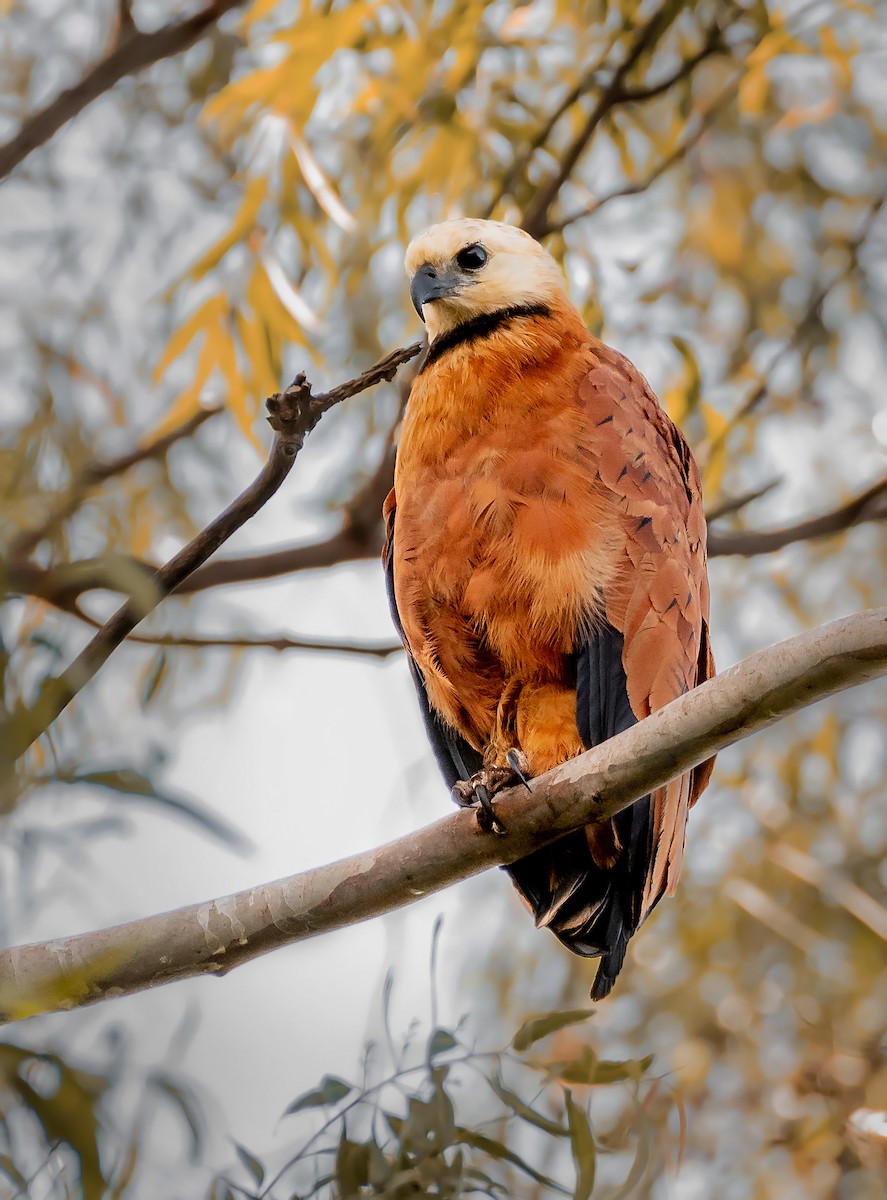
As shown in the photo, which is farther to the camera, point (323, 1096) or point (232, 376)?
point (232, 376)

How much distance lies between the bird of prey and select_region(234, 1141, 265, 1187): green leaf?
1.68 ft

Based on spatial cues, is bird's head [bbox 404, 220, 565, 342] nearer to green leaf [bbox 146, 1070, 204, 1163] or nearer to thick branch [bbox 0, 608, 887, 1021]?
thick branch [bbox 0, 608, 887, 1021]

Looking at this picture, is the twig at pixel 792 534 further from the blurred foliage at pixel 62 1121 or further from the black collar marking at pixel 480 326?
the blurred foliage at pixel 62 1121

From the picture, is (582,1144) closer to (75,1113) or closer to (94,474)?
(75,1113)

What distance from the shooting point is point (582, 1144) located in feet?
5.64

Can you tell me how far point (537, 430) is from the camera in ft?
6.66

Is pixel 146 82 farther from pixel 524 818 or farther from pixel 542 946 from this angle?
pixel 524 818

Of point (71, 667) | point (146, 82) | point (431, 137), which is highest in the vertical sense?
point (146, 82)

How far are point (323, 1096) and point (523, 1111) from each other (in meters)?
0.24

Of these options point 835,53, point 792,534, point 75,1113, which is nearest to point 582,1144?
point 75,1113

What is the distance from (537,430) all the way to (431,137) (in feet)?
4.49

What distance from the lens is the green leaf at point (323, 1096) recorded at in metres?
1.71


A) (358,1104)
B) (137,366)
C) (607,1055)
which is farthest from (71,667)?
(607,1055)

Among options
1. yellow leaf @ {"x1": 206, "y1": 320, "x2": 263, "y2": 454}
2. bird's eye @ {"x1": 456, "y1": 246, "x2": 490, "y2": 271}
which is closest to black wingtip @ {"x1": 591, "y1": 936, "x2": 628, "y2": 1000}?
bird's eye @ {"x1": 456, "y1": 246, "x2": 490, "y2": 271}
